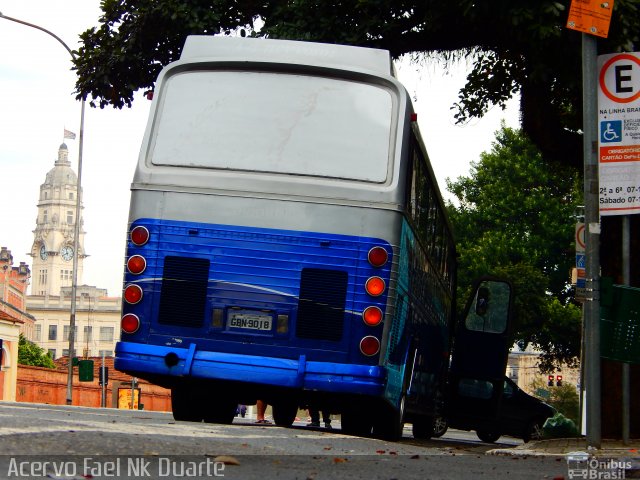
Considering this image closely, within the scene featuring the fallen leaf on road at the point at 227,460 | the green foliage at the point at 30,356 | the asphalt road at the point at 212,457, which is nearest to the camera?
the asphalt road at the point at 212,457

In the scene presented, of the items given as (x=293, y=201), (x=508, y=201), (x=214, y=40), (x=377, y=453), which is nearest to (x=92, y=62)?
(x=214, y=40)

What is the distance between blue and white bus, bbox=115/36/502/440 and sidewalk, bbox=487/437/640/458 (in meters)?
1.33

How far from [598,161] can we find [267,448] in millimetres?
4847

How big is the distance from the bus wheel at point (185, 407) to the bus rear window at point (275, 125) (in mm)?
2670

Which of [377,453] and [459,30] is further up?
[459,30]

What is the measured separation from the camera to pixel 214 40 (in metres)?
12.9

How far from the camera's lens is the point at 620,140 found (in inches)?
494

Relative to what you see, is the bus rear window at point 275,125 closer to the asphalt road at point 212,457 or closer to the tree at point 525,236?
the asphalt road at point 212,457

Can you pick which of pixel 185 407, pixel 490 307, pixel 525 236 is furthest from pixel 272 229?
pixel 525 236

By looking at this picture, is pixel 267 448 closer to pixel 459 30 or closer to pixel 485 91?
pixel 459 30

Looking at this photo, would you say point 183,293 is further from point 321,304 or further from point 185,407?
point 185,407

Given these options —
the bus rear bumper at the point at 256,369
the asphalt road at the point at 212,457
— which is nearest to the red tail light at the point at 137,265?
the bus rear bumper at the point at 256,369

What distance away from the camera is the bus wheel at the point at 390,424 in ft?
44.5

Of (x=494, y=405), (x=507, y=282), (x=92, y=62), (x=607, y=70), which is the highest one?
(x=92, y=62)
